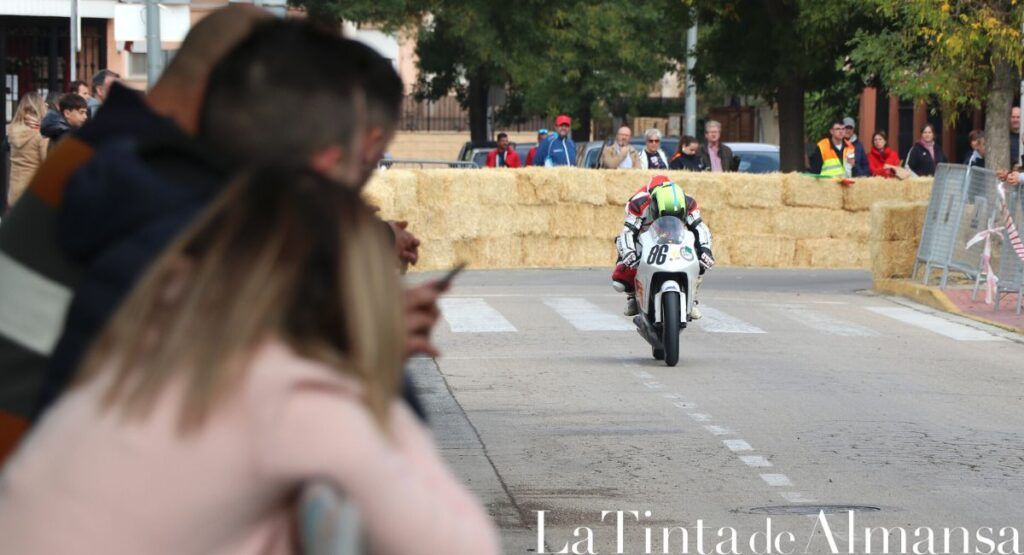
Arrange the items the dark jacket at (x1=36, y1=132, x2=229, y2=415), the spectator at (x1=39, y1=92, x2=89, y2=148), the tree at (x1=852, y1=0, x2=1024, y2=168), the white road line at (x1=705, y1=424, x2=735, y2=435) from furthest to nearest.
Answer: the tree at (x1=852, y1=0, x2=1024, y2=168)
the spectator at (x1=39, y1=92, x2=89, y2=148)
the white road line at (x1=705, y1=424, x2=735, y2=435)
the dark jacket at (x1=36, y1=132, x2=229, y2=415)

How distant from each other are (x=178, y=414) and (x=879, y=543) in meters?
5.68

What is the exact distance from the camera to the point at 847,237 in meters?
28.0

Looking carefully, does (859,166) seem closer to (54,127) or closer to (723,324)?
(723,324)

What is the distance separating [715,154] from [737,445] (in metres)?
18.2

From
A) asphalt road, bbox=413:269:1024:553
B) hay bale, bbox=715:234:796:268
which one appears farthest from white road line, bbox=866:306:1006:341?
hay bale, bbox=715:234:796:268

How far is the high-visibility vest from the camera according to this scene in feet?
90.7

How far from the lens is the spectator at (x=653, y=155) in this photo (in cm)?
2628

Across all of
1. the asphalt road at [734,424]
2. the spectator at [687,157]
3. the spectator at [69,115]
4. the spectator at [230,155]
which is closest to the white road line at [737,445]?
the asphalt road at [734,424]

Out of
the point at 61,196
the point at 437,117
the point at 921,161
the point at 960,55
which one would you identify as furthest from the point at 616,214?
the point at 437,117

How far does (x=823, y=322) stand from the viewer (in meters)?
18.1

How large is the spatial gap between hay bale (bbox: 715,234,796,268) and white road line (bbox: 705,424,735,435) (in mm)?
17173

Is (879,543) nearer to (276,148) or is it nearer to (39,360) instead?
(39,360)

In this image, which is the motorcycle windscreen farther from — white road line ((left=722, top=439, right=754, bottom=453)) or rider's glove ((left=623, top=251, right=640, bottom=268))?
white road line ((left=722, top=439, right=754, bottom=453))

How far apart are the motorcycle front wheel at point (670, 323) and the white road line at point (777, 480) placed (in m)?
4.65
